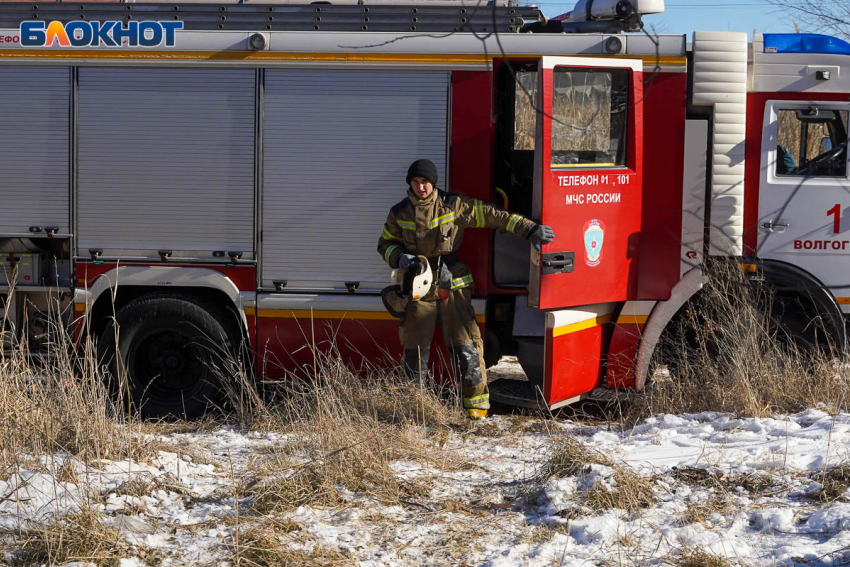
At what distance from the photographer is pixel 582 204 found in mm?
6469

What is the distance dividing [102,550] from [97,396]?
168cm

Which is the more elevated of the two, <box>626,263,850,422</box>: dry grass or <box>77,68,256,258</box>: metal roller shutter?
<box>77,68,256,258</box>: metal roller shutter

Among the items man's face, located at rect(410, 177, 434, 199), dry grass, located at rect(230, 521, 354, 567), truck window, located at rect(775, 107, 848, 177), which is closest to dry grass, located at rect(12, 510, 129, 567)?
dry grass, located at rect(230, 521, 354, 567)

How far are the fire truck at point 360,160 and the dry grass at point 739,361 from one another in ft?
0.52

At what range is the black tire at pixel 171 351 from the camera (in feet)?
22.7

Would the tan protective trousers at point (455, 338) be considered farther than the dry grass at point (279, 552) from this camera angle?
Yes

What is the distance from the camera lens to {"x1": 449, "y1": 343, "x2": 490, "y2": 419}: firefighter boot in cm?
664

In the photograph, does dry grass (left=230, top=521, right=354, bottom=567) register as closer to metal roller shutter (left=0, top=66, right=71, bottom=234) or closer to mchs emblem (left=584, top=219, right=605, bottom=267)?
mchs emblem (left=584, top=219, right=605, bottom=267)

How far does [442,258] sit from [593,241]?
1013mm

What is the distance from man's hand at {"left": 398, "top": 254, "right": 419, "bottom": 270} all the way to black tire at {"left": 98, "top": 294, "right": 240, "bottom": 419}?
4.57 ft

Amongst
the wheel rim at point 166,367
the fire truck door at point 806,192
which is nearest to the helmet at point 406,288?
the wheel rim at point 166,367

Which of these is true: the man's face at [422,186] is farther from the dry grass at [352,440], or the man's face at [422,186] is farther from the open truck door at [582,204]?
the dry grass at [352,440]

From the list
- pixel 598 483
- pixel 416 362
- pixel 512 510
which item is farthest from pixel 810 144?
pixel 512 510

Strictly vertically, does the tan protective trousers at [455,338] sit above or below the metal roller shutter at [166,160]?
below
